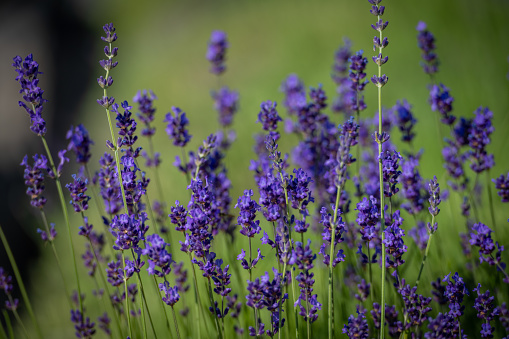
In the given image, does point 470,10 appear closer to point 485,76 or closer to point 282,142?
point 485,76

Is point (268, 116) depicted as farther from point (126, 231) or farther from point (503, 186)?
point (503, 186)

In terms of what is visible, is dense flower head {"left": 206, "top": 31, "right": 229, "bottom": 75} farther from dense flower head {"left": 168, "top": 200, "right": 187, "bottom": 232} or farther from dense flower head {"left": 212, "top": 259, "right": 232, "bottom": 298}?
dense flower head {"left": 212, "top": 259, "right": 232, "bottom": 298}

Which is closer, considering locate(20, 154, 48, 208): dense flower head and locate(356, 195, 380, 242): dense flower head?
locate(356, 195, 380, 242): dense flower head

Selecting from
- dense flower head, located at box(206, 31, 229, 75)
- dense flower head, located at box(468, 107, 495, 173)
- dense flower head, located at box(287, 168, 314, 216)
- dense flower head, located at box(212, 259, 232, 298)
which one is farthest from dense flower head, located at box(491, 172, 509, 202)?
dense flower head, located at box(206, 31, 229, 75)

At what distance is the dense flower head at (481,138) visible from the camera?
2.16 metres

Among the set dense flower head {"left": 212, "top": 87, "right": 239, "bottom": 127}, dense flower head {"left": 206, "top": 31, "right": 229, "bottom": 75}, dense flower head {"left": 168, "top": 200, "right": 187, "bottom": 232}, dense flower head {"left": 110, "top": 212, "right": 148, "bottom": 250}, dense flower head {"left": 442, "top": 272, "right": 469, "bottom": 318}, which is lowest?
dense flower head {"left": 442, "top": 272, "right": 469, "bottom": 318}

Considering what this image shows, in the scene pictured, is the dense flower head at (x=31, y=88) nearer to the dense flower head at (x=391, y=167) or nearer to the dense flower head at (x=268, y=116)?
the dense flower head at (x=268, y=116)

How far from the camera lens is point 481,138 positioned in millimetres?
2162

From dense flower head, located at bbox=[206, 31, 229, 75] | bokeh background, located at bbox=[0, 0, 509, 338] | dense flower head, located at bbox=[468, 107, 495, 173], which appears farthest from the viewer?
bokeh background, located at bbox=[0, 0, 509, 338]

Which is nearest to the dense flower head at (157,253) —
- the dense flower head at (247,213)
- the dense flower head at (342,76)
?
the dense flower head at (247,213)

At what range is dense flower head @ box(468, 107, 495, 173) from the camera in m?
2.16

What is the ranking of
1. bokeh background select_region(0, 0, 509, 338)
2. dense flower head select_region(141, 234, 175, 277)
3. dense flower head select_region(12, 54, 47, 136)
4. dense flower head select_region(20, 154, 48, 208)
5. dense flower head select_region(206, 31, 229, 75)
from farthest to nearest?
bokeh background select_region(0, 0, 509, 338)
dense flower head select_region(206, 31, 229, 75)
dense flower head select_region(20, 154, 48, 208)
dense flower head select_region(12, 54, 47, 136)
dense flower head select_region(141, 234, 175, 277)

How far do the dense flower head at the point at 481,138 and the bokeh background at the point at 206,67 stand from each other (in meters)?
0.65

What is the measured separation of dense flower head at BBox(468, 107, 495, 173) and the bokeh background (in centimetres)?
65
